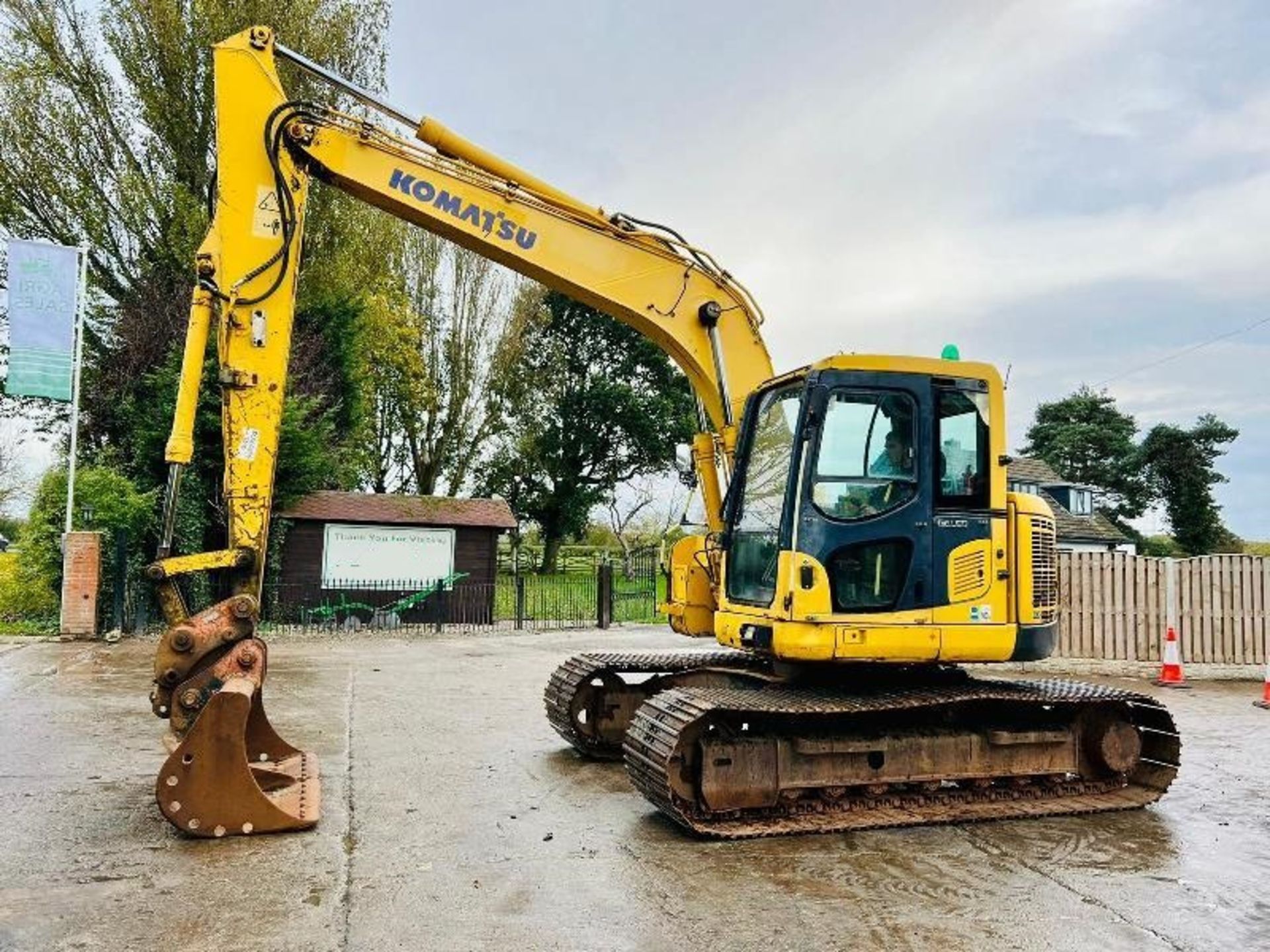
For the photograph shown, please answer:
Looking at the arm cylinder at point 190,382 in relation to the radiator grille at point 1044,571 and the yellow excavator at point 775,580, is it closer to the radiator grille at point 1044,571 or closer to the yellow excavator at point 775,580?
the yellow excavator at point 775,580

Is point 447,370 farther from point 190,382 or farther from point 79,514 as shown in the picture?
point 190,382

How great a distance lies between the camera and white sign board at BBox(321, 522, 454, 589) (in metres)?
19.9

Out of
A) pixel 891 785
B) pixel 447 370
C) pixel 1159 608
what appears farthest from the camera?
pixel 447 370

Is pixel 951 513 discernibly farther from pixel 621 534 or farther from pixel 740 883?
pixel 621 534

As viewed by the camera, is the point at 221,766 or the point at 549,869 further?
the point at 221,766

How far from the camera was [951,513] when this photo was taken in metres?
6.15

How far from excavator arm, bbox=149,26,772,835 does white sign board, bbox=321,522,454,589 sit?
1371 centimetres

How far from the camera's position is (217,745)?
508 cm

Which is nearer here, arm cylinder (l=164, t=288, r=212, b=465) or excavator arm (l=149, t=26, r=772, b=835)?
excavator arm (l=149, t=26, r=772, b=835)

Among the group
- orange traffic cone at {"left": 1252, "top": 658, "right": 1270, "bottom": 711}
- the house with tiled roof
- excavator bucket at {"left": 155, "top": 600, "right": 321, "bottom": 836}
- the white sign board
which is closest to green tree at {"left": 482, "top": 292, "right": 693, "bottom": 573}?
the white sign board

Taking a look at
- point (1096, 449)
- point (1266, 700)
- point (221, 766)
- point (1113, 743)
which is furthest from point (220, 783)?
point (1096, 449)

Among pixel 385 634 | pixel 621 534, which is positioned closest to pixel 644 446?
pixel 621 534

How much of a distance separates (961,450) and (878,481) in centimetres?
64

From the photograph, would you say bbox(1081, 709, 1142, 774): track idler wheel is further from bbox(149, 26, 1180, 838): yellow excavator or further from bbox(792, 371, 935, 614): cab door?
bbox(792, 371, 935, 614): cab door
